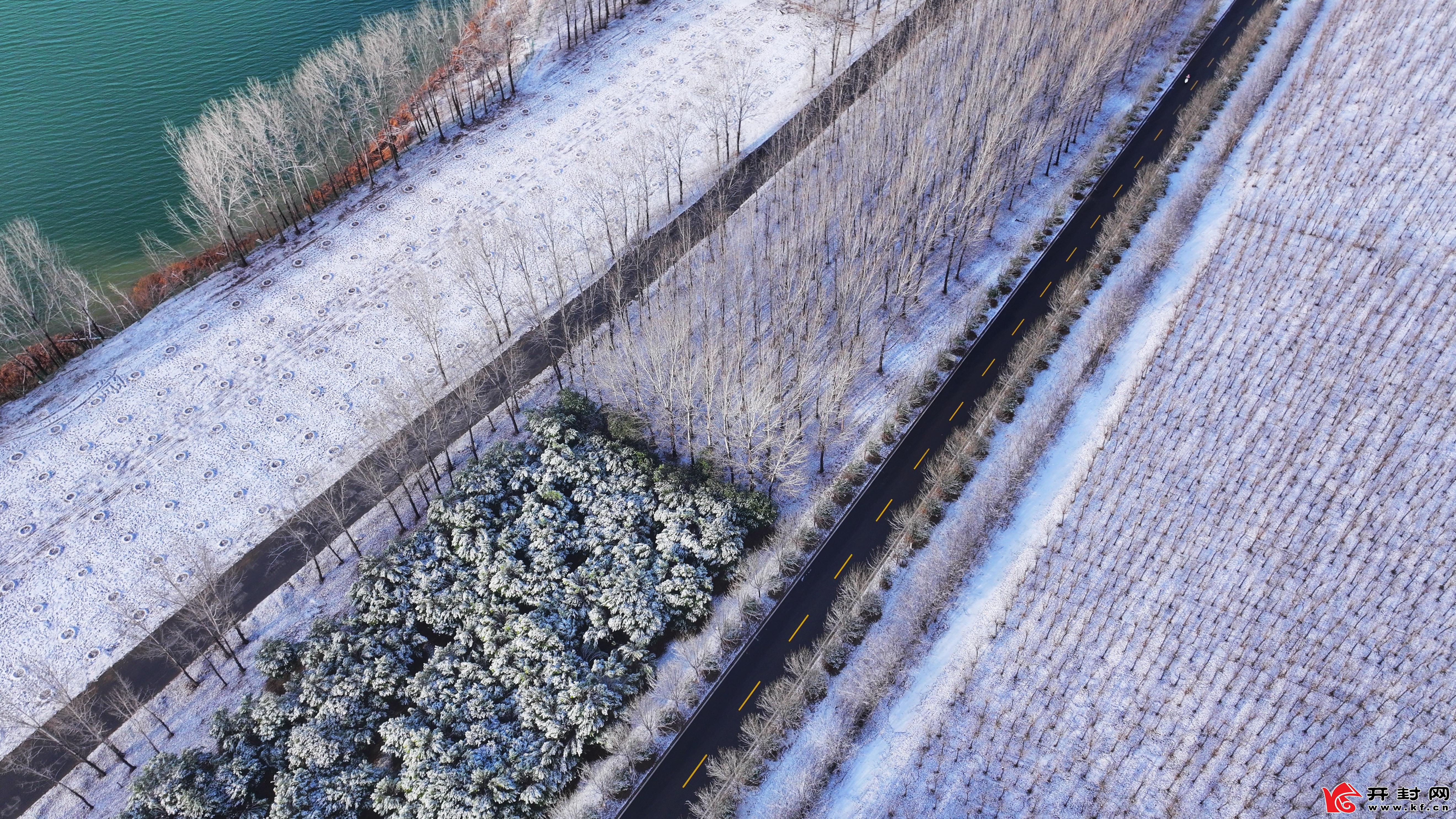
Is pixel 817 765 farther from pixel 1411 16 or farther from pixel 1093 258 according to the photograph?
pixel 1411 16

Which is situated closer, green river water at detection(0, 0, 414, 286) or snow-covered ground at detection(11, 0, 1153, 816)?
snow-covered ground at detection(11, 0, 1153, 816)

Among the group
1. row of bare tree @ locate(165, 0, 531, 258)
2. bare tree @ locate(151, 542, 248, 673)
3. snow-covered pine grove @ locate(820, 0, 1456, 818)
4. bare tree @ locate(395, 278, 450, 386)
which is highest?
row of bare tree @ locate(165, 0, 531, 258)

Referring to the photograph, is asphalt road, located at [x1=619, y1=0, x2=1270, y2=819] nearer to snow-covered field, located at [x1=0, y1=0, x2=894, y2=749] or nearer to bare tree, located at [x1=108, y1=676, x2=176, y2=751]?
bare tree, located at [x1=108, y1=676, x2=176, y2=751]

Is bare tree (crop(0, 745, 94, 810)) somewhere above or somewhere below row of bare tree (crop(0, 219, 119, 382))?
below

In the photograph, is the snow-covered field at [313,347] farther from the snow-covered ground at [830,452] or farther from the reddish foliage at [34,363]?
the snow-covered ground at [830,452]

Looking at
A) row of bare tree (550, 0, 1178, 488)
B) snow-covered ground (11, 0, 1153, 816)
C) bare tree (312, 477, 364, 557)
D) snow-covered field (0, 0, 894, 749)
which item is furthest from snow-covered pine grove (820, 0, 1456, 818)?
snow-covered field (0, 0, 894, 749)

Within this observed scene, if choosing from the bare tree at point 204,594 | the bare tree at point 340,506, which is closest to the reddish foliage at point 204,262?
the bare tree at point 204,594

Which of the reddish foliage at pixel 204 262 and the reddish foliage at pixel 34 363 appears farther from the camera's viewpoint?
the reddish foliage at pixel 204 262
